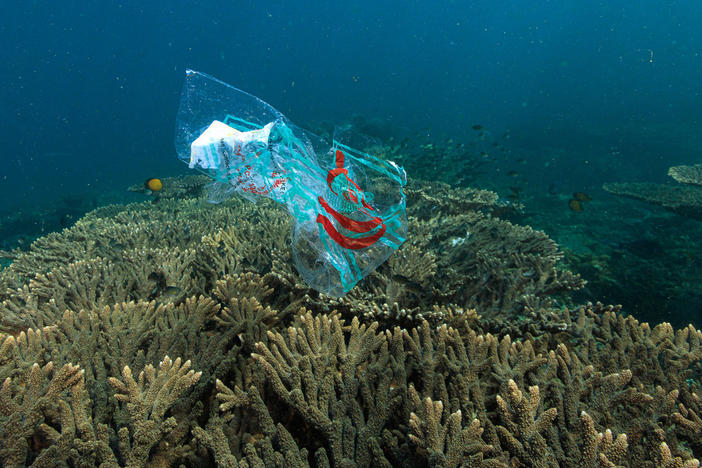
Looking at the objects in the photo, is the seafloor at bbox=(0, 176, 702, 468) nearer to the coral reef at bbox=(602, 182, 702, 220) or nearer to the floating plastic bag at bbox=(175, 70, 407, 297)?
the floating plastic bag at bbox=(175, 70, 407, 297)

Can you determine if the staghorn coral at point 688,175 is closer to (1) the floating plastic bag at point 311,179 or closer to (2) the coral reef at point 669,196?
(2) the coral reef at point 669,196

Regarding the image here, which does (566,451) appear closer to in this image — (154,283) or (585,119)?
(154,283)

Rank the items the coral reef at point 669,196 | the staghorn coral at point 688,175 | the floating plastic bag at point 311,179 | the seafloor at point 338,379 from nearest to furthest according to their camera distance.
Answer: the seafloor at point 338,379
the floating plastic bag at point 311,179
the coral reef at point 669,196
the staghorn coral at point 688,175

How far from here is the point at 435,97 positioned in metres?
76.6

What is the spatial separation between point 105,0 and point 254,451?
434 ft

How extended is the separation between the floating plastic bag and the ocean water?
582 centimetres

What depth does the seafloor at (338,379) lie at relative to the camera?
56.6 inches

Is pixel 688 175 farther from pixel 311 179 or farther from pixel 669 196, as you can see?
pixel 311 179

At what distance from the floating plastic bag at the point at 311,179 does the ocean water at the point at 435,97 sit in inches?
229

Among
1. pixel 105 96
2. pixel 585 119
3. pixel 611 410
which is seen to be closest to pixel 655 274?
pixel 611 410

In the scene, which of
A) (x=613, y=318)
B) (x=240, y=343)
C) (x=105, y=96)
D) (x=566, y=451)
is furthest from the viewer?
(x=105, y=96)

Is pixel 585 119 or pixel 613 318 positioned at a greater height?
pixel 585 119

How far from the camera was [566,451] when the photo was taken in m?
1.43

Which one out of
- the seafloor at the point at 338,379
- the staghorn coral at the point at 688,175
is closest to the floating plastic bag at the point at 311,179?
the seafloor at the point at 338,379
